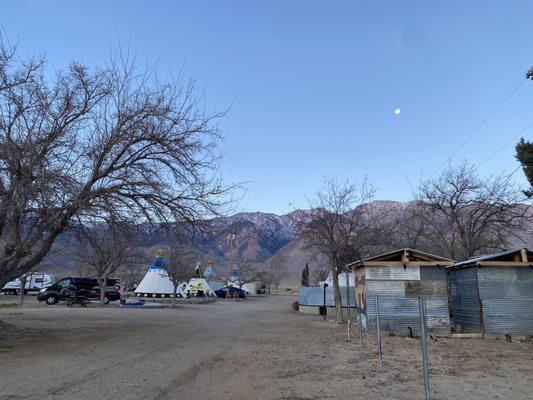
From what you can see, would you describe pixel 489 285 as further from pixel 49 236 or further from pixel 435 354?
pixel 49 236

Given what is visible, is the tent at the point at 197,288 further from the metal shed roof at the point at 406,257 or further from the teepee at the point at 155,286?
the metal shed roof at the point at 406,257

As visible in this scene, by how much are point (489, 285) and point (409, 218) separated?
1603 cm

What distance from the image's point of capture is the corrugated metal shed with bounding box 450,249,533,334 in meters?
19.1

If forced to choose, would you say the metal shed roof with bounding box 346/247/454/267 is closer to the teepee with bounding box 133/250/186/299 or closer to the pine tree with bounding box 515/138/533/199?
the pine tree with bounding box 515/138/533/199

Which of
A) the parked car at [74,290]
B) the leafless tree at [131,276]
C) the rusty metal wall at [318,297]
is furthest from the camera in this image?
the leafless tree at [131,276]

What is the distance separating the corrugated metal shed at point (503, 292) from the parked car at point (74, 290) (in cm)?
3479

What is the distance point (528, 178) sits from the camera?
68.0 feet

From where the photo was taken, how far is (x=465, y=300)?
2080 centimetres

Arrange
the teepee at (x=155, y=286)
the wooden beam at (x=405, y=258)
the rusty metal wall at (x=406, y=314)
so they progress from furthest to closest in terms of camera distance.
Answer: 1. the teepee at (x=155, y=286)
2. the wooden beam at (x=405, y=258)
3. the rusty metal wall at (x=406, y=314)

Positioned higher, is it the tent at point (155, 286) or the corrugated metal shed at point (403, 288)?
the tent at point (155, 286)

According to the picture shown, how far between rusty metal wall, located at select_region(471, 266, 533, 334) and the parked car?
3502 cm

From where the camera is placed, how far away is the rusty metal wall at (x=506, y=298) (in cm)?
1912

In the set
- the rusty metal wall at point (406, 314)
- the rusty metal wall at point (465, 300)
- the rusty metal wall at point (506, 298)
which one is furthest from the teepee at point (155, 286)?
the rusty metal wall at point (506, 298)

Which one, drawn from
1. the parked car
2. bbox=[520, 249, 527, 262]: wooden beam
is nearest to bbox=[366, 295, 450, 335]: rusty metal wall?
bbox=[520, 249, 527, 262]: wooden beam
